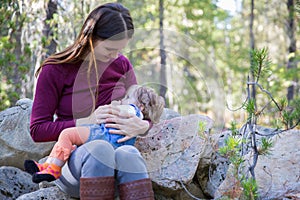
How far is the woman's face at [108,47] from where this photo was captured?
2.44 m

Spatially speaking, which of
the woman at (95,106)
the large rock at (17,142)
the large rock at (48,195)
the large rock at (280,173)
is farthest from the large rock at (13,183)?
the large rock at (280,173)

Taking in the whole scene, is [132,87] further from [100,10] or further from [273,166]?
[273,166]

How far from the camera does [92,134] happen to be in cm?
235

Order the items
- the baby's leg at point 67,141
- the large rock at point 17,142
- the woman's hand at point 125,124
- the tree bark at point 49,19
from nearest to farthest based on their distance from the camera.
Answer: the baby's leg at point 67,141, the woman's hand at point 125,124, the large rock at point 17,142, the tree bark at point 49,19

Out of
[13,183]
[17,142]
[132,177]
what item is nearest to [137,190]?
[132,177]

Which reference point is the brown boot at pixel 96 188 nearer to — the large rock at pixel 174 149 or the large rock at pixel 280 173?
the large rock at pixel 174 149

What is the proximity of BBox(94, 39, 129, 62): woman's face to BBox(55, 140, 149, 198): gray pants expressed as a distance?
1.72 feet

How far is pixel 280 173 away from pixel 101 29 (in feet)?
4.04

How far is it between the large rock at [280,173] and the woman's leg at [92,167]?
2.01 feet

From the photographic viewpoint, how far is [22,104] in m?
3.30

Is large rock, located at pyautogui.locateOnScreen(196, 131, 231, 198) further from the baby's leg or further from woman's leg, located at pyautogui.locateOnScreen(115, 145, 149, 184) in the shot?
the baby's leg

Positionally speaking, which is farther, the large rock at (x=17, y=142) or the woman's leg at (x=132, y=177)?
the large rock at (x=17, y=142)

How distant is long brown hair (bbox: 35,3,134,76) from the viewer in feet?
7.99

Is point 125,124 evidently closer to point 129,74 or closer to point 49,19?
point 129,74
